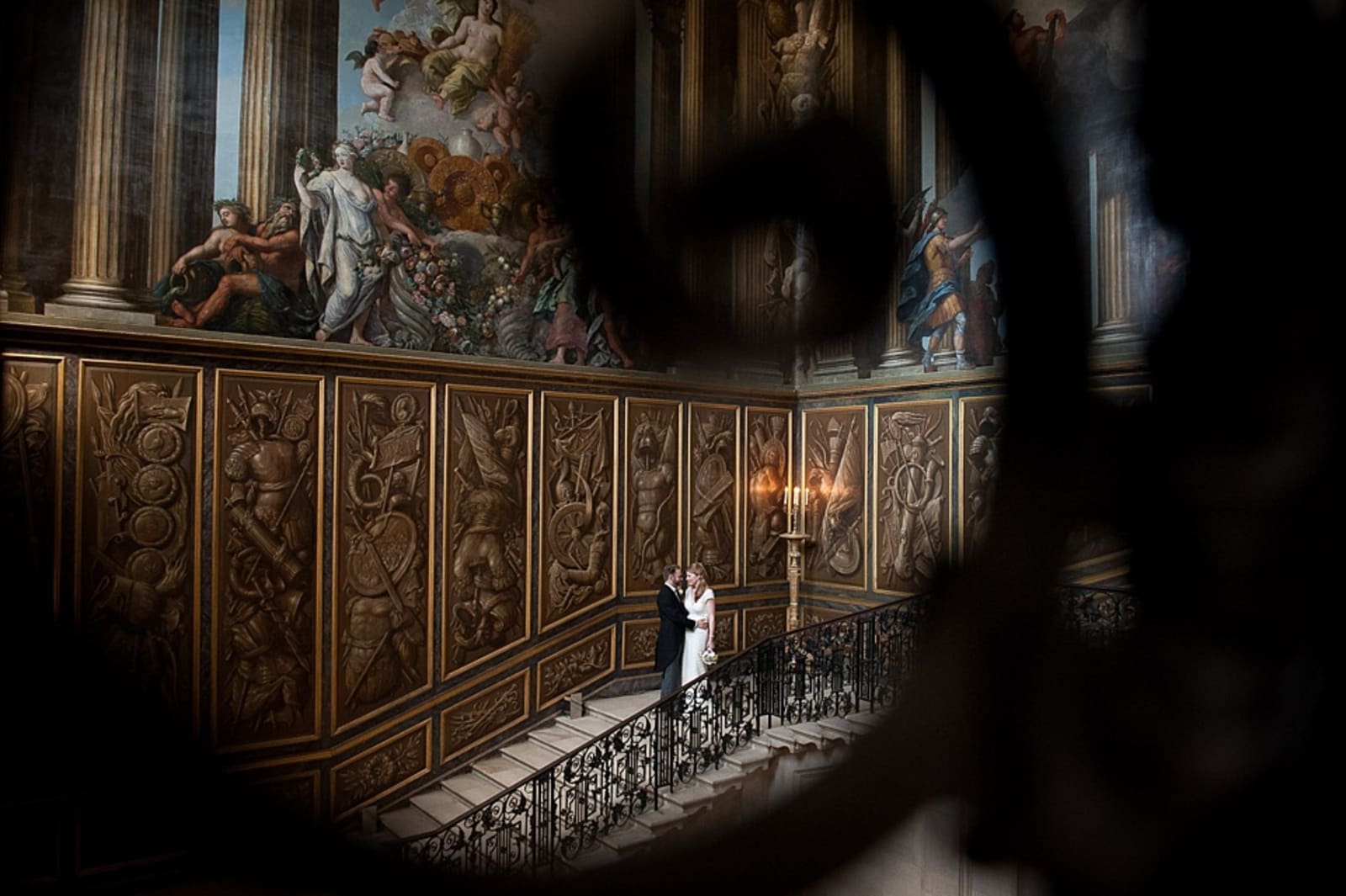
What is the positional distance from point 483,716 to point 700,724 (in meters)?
2.16

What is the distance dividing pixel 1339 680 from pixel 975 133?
0.37 m

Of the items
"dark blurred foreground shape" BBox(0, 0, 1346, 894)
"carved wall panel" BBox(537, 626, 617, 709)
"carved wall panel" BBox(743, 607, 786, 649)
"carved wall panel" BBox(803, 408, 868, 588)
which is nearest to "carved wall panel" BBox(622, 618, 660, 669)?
"carved wall panel" BBox(537, 626, 617, 709)

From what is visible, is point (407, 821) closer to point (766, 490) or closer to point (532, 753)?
point (532, 753)

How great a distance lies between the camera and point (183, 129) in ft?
21.9

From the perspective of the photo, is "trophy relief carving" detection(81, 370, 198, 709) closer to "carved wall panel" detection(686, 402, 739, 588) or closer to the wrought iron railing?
the wrought iron railing

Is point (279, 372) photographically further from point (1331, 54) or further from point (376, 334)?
point (1331, 54)

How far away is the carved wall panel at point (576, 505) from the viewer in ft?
28.8

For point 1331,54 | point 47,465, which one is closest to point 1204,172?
point 1331,54

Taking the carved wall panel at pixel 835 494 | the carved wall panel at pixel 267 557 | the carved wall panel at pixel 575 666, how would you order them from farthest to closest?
the carved wall panel at pixel 835 494
the carved wall panel at pixel 575 666
the carved wall panel at pixel 267 557

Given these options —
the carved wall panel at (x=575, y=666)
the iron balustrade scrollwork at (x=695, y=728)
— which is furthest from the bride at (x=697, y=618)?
the carved wall panel at (x=575, y=666)

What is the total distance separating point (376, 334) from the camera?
7699 mm

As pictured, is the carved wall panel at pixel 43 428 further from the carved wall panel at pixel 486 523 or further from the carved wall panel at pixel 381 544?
the carved wall panel at pixel 486 523

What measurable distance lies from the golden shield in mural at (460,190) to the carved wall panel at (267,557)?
180 centimetres

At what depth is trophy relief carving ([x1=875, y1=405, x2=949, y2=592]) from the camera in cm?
912
